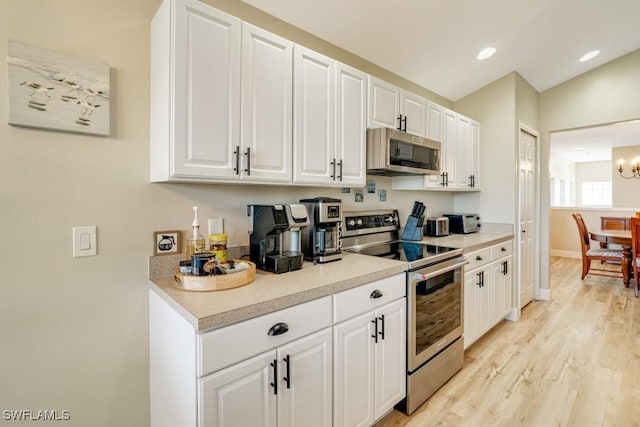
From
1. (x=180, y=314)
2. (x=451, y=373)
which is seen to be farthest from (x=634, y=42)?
(x=180, y=314)

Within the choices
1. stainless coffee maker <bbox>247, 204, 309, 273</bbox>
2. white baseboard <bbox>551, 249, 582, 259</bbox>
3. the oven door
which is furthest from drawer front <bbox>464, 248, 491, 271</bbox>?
white baseboard <bbox>551, 249, 582, 259</bbox>

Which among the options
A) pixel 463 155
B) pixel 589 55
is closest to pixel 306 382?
pixel 463 155

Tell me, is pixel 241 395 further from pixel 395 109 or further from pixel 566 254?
pixel 566 254

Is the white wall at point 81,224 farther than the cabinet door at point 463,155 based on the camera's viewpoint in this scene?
No

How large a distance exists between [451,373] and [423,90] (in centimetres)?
258

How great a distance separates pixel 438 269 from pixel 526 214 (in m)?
2.36

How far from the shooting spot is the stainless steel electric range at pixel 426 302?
6.15ft

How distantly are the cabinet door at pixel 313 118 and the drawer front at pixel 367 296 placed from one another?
66 cm

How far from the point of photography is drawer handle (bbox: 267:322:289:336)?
1.20 m

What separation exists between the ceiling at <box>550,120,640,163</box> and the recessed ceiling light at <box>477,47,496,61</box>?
2717 millimetres

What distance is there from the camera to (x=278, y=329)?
47.8 inches

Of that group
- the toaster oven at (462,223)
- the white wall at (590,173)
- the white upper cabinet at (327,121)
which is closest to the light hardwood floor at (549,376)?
the toaster oven at (462,223)

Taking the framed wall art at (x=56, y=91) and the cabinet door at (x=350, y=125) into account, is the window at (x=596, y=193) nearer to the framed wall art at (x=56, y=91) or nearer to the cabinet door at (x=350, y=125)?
the cabinet door at (x=350, y=125)

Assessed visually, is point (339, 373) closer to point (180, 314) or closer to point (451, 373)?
point (180, 314)
